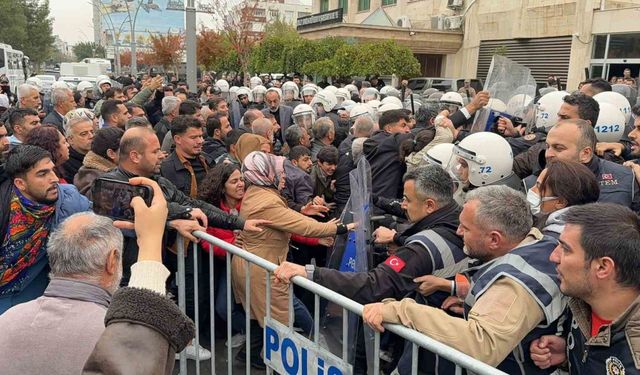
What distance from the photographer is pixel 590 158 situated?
135 inches

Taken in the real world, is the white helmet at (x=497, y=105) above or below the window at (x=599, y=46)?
below

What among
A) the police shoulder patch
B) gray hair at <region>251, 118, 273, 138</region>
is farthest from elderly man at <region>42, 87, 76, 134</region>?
the police shoulder patch

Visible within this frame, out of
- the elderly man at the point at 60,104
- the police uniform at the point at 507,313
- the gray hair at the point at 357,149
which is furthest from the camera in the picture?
the elderly man at the point at 60,104

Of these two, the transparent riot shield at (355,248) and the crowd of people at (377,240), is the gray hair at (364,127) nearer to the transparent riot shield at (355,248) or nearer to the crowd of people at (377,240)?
the crowd of people at (377,240)

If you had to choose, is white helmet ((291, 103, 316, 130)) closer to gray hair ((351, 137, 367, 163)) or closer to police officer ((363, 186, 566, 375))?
gray hair ((351, 137, 367, 163))

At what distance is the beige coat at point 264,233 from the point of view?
3.66 meters

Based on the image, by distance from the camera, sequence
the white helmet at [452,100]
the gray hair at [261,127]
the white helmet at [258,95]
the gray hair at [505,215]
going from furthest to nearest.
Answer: the white helmet at [258,95], the white helmet at [452,100], the gray hair at [261,127], the gray hair at [505,215]

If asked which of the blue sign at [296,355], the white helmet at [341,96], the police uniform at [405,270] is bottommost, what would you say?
the blue sign at [296,355]

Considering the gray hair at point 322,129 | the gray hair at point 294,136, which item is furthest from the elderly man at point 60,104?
the gray hair at point 322,129

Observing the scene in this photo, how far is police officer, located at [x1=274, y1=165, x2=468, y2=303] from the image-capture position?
2734 mm

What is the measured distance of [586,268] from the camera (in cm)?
193

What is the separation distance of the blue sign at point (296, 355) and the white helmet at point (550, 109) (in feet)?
12.4

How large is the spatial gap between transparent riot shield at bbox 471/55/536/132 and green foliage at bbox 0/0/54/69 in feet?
184

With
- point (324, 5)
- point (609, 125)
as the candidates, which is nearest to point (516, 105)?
point (609, 125)
